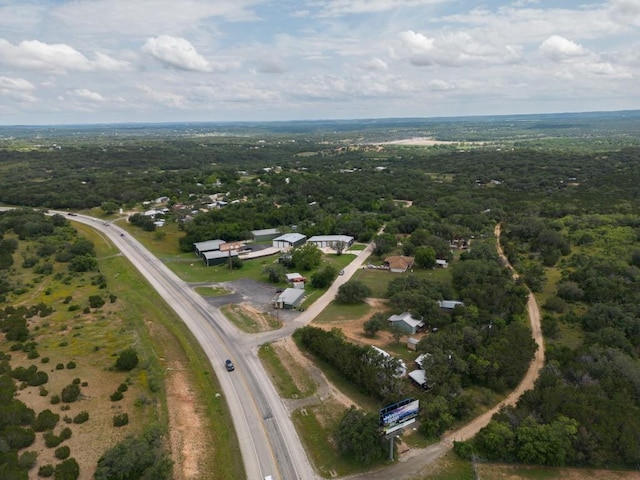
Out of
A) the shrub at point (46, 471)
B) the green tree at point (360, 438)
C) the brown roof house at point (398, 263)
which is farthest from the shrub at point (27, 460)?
the brown roof house at point (398, 263)

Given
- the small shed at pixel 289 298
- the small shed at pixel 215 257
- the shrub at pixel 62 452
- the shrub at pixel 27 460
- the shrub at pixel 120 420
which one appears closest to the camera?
the shrub at pixel 27 460

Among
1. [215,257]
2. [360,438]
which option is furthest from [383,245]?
[360,438]

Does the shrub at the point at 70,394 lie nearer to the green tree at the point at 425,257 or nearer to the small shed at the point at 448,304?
the small shed at the point at 448,304

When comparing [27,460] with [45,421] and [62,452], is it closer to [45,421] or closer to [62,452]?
[62,452]

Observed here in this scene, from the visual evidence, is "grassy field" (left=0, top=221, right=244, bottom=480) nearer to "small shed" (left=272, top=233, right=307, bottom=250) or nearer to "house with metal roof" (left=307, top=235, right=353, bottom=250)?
"small shed" (left=272, top=233, right=307, bottom=250)

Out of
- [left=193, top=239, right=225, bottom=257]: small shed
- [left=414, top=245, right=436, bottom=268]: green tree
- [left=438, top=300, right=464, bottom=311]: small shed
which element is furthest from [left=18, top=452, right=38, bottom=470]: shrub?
[left=414, top=245, right=436, bottom=268]: green tree

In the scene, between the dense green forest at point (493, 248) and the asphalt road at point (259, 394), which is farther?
the dense green forest at point (493, 248)
